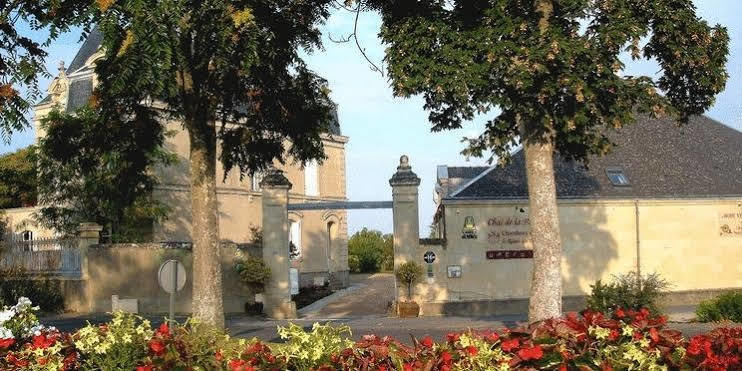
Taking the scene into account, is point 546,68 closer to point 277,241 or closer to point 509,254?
point 509,254

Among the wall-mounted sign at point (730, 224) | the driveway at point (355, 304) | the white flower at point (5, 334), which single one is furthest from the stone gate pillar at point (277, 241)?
the white flower at point (5, 334)

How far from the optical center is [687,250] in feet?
85.0

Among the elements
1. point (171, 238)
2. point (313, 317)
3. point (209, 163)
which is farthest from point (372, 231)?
point (209, 163)

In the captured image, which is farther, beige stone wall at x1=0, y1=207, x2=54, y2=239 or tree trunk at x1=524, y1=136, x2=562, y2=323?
beige stone wall at x1=0, y1=207, x2=54, y2=239

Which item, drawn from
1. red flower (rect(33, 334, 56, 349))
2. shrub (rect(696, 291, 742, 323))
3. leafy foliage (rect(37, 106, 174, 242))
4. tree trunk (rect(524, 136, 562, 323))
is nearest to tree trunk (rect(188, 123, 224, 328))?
→ leafy foliage (rect(37, 106, 174, 242))

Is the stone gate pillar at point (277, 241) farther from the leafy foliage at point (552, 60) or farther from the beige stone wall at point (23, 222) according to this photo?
the beige stone wall at point (23, 222)

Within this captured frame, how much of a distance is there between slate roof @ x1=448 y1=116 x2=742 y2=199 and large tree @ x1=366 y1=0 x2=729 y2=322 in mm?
10790

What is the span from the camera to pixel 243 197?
3975 cm

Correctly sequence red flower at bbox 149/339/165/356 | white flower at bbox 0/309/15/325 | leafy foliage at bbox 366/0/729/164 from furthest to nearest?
leafy foliage at bbox 366/0/729/164 → white flower at bbox 0/309/15/325 → red flower at bbox 149/339/165/356

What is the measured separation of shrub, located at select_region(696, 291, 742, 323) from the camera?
1814 cm

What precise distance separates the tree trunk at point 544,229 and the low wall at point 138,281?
1331cm

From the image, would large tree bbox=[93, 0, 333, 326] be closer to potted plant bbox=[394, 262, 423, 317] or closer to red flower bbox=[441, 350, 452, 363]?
red flower bbox=[441, 350, 452, 363]

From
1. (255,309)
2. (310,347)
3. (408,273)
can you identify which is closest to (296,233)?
(255,309)

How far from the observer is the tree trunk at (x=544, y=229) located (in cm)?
1307
